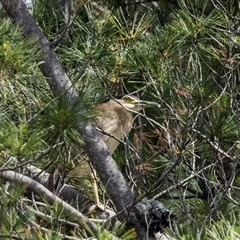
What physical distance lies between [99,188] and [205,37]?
2.52 feet

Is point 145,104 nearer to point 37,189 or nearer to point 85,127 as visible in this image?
point 85,127

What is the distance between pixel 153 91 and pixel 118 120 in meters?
0.39

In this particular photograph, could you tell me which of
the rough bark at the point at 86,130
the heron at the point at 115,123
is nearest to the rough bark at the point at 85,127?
the rough bark at the point at 86,130

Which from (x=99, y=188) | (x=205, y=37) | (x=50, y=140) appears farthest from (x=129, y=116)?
(x=50, y=140)

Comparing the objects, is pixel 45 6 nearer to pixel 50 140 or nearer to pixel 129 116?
pixel 129 116

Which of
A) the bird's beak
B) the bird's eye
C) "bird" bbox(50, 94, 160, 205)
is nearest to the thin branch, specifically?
"bird" bbox(50, 94, 160, 205)

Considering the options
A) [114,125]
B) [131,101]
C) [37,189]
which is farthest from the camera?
[114,125]

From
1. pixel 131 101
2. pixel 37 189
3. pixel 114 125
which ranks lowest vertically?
pixel 114 125

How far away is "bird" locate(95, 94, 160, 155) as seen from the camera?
293 cm

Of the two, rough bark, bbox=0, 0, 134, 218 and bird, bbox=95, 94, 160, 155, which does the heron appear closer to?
bird, bbox=95, 94, 160, 155

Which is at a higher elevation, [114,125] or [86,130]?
[86,130]

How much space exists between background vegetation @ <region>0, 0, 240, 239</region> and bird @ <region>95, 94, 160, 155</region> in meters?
0.04

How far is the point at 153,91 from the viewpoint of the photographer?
114 inches

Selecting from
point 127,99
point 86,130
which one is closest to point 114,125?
point 127,99
